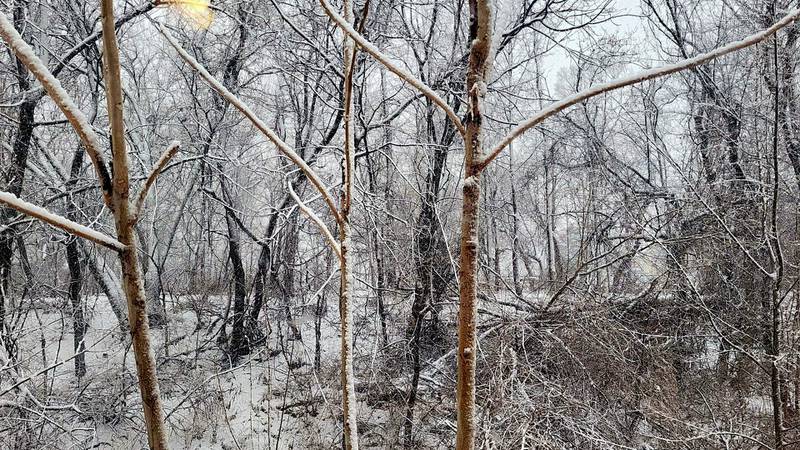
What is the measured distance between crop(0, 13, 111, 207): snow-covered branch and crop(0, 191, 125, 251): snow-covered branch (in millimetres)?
33

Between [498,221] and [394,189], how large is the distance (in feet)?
5.85

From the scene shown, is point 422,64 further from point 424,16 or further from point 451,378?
point 451,378

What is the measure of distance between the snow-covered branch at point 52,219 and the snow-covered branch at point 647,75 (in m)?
0.32

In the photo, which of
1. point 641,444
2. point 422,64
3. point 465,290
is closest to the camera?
point 465,290

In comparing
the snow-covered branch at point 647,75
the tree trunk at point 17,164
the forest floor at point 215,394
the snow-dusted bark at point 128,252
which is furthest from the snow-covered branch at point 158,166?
the tree trunk at point 17,164

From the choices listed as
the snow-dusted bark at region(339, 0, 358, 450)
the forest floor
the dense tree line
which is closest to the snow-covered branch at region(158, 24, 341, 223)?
the snow-dusted bark at region(339, 0, 358, 450)

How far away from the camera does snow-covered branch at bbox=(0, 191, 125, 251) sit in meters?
0.37

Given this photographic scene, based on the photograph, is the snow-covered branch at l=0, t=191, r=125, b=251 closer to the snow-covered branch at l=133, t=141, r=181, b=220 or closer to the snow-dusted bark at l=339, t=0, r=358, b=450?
the snow-covered branch at l=133, t=141, r=181, b=220

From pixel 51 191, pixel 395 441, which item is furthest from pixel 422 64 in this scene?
pixel 51 191

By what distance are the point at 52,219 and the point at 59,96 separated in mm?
101

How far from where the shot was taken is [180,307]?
945 centimetres

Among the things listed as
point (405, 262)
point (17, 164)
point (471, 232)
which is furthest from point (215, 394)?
point (471, 232)

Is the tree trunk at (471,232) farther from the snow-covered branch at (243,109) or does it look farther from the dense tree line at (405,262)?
the dense tree line at (405,262)

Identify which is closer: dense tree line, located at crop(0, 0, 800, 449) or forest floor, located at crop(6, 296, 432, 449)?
dense tree line, located at crop(0, 0, 800, 449)
